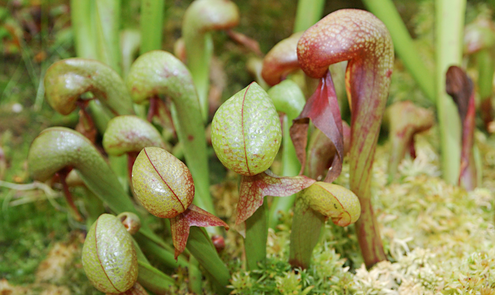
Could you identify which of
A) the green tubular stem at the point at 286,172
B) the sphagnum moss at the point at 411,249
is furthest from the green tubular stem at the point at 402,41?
the green tubular stem at the point at 286,172

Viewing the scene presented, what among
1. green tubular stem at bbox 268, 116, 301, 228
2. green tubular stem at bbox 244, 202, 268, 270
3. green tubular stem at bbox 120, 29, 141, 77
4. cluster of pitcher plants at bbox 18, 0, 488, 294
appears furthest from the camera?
green tubular stem at bbox 120, 29, 141, 77

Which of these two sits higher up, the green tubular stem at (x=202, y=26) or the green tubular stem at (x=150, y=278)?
the green tubular stem at (x=202, y=26)

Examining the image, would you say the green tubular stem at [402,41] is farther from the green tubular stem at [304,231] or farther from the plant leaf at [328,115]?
the green tubular stem at [304,231]

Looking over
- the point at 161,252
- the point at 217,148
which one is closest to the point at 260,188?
the point at 217,148

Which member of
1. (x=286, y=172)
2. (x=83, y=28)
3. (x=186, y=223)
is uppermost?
(x=83, y=28)

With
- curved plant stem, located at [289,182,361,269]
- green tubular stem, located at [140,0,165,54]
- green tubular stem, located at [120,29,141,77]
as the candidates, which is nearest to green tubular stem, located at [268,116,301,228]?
curved plant stem, located at [289,182,361,269]

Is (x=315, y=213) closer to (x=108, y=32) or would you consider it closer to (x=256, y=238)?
(x=256, y=238)

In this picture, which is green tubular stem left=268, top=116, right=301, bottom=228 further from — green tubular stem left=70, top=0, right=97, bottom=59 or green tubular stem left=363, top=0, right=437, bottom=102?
green tubular stem left=70, top=0, right=97, bottom=59
